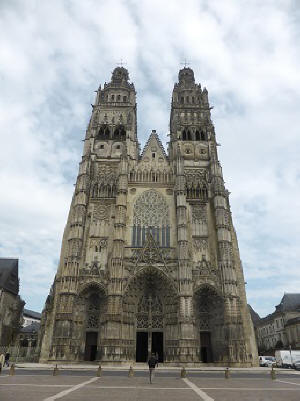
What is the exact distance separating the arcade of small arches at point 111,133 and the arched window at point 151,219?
907 centimetres

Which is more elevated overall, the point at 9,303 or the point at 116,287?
the point at 9,303

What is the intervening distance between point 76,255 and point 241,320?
16.4 metres

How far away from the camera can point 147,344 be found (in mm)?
29047

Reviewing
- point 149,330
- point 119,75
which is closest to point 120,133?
point 119,75

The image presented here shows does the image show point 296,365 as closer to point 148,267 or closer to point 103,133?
point 148,267

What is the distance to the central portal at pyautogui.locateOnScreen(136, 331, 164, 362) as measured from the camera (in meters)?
28.9

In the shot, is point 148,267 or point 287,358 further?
point 287,358

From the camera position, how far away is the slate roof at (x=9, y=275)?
4033cm

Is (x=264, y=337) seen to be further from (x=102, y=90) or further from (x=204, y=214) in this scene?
(x=102, y=90)

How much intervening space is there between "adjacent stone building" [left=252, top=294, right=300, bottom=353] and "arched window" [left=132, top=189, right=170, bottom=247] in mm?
30781

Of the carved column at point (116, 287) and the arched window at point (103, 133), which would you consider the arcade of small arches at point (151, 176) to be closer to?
the carved column at point (116, 287)

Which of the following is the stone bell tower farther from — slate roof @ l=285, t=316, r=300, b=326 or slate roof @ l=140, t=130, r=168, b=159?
slate roof @ l=285, t=316, r=300, b=326

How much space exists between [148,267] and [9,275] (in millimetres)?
22297

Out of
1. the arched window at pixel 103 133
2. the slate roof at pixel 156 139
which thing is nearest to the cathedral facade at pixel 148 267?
the slate roof at pixel 156 139
